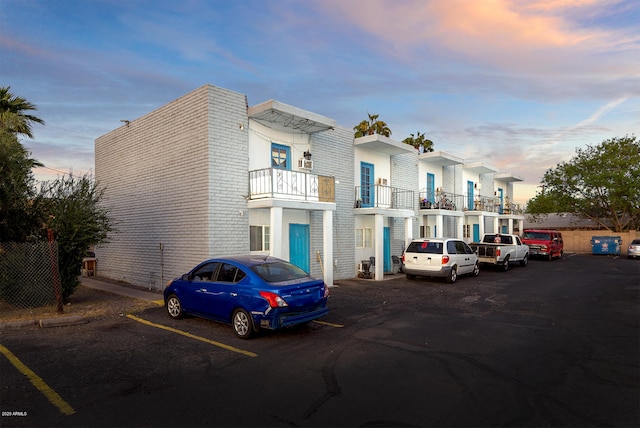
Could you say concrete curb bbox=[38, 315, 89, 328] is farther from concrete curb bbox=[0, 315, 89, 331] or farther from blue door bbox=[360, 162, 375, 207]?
blue door bbox=[360, 162, 375, 207]

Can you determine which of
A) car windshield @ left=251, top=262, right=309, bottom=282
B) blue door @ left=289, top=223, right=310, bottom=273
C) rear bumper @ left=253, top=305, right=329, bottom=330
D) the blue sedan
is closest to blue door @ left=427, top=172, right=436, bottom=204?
blue door @ left=289, top=223, right=310, bottom=273

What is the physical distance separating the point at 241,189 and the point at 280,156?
7.54 feet

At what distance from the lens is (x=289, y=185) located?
13.8 metres

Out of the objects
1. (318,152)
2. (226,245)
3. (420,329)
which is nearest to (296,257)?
(226,245)

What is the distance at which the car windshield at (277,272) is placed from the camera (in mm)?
7672

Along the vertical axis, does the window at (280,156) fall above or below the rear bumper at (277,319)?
above

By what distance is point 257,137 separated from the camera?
45.9 feet

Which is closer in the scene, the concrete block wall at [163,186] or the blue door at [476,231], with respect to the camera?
the concrete block wall at [163,186]

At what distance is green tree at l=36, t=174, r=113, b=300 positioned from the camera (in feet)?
34.9

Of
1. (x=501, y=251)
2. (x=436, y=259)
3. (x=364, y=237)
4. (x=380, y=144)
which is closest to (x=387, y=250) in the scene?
(x=364, y=237)

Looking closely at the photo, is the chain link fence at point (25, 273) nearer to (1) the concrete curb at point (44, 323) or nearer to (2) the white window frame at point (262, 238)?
(1) the concrete curb at point (44, 323)

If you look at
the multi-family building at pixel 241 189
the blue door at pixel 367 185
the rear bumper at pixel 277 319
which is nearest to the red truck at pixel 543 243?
the multi-family building at pixel 241 189

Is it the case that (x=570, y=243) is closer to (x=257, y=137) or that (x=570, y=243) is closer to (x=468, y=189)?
(x=468, y=189)

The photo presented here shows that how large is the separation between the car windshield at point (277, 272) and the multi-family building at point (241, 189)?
473 cm
